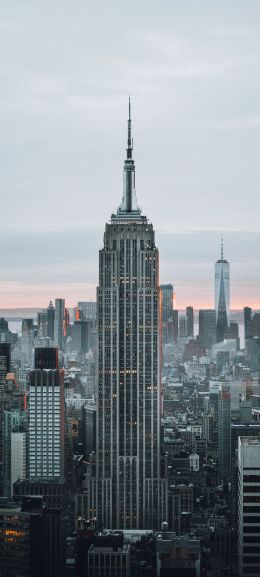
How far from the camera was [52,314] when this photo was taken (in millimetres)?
16656

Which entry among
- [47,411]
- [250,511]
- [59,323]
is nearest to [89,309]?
[59,323]

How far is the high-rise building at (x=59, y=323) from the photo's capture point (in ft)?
50.4

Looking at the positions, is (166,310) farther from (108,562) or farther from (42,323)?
(108,562)

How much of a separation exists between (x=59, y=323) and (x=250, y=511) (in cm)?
726

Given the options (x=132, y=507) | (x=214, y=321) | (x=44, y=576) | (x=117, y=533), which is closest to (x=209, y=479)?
(x=132, y=507)

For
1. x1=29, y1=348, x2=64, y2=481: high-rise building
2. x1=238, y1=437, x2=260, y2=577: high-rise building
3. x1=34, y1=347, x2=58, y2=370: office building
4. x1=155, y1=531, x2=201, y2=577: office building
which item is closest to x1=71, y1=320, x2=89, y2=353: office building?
x1=34, y1=347, x2=58, y2=370: office building

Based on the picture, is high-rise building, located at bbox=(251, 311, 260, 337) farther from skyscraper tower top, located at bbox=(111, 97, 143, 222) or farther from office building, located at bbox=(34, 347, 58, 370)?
office building, located at bbox=(34, 347, 58, 370)

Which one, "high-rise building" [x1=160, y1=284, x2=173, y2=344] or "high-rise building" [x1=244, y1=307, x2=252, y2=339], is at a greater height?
"high-rise building" [x1=160, y1=284, x2=173, y2=344]

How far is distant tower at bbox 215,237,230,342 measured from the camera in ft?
46.4

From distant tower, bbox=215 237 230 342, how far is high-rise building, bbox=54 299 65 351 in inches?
76.0

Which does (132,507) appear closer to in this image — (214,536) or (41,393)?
(41,393)

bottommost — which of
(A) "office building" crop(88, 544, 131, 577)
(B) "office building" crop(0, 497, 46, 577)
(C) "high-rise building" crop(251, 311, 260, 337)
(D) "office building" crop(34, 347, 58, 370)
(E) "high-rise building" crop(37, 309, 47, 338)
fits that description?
(A) "office building" crop(88, 544, 131, 577)

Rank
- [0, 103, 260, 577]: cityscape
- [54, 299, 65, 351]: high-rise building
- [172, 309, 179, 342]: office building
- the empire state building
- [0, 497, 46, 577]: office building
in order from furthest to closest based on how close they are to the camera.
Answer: the empire state building → [172, 309, 179, 342]: office building → [0, 103, 260, 577]: cityscape → [54, 299, 65, 351]: high-rise building → [0, 497, 46, 577]: office building

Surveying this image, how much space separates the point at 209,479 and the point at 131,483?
53.0 inches
